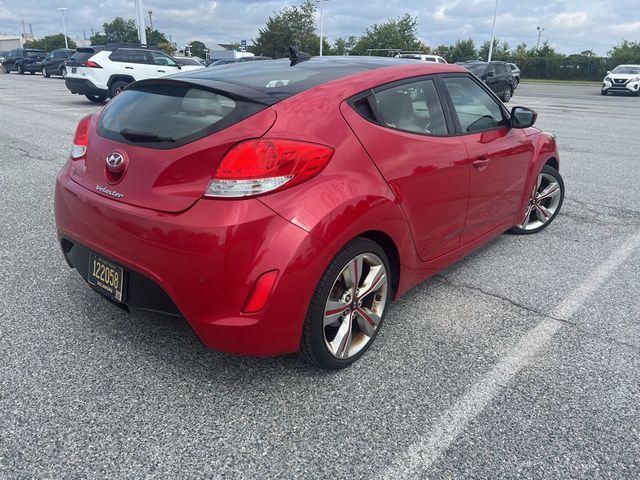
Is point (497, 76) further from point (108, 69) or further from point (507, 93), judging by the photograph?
point (108, 69)

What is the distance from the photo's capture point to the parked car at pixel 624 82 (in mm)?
28000

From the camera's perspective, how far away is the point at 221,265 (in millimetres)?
2070

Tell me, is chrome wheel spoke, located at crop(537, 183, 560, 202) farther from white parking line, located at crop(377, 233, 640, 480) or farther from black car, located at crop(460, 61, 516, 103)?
black car, located at crop(460, 61, 516, 103)

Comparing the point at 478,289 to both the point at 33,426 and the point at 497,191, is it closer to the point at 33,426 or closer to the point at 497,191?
the point at 497,191

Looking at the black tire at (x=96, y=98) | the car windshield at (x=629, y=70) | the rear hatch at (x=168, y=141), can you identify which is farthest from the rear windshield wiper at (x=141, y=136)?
the car windshield at (x=629, y=70)

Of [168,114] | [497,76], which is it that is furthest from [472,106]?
[497,76]

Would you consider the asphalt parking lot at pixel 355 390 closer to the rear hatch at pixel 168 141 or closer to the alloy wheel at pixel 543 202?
the rear hatch at pixel 168 141

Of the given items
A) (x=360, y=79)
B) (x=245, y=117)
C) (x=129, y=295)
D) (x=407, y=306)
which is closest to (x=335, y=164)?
(x=245, y=117)

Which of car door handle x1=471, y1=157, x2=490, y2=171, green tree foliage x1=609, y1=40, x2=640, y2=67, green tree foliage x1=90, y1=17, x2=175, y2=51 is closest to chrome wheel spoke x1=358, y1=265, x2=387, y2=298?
car door handle x1=471, y1=157, x2=490, y2=171

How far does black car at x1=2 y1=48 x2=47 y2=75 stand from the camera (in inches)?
1388

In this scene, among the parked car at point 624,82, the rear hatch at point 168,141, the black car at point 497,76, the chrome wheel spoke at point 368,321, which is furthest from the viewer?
the parked car at point 624,82

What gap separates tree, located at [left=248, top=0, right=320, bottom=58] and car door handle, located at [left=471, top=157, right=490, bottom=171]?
5456 centimetres

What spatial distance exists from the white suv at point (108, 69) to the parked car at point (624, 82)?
25.1m

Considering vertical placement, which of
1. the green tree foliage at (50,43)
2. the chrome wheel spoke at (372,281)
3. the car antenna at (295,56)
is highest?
the green tree foliage at (50,43)
